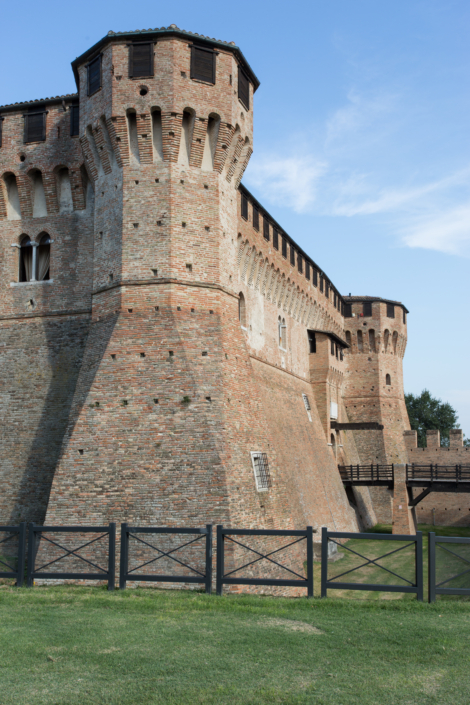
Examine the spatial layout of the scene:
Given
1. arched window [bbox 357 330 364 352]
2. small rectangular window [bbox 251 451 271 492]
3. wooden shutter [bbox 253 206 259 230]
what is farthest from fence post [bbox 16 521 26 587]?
arched window [bbox 357 330 364 352]

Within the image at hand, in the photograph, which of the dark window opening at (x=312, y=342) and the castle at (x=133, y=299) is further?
the dark window opening at (x=312, y=342)

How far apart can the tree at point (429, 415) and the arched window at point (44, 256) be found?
49135mm

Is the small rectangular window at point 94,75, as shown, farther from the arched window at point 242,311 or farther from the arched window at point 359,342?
the arched window at point 359,342

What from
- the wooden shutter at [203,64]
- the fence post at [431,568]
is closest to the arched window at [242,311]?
the wooden shutter at [203,64]

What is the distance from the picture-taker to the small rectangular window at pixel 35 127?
19.3 meters

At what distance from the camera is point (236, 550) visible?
42.6 ft

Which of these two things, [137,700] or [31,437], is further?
[31,437]

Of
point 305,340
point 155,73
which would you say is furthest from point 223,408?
point 305,340

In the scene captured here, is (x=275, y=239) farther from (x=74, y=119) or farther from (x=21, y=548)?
(x=21, y=548)

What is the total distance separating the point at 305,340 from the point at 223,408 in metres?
18.3

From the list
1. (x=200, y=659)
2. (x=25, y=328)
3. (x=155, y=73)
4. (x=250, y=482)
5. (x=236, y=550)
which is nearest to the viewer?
(x=200, y=659)

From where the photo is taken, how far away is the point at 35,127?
19438mm

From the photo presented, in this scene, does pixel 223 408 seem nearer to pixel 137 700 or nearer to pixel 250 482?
pixel 250 482

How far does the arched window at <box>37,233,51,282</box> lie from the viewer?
1931 cm
